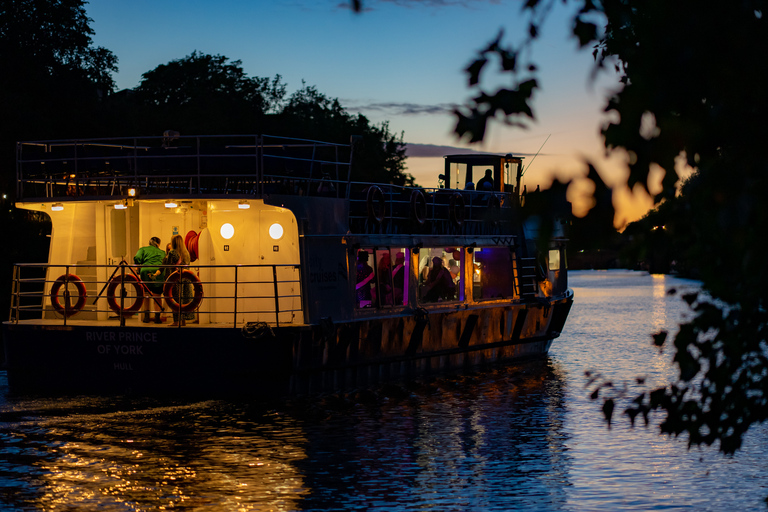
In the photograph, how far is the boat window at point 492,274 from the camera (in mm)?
23969

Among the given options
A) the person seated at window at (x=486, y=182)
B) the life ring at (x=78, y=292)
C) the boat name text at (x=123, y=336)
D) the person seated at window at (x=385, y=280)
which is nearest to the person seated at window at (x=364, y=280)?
the person seated at window at (x=385, y=280)

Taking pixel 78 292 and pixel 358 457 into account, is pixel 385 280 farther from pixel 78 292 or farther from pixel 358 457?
pixel 358 457

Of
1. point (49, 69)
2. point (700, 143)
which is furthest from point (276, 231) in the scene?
point (49, 69)

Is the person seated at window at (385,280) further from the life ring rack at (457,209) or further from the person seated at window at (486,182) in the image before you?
the person seated at window at (486,182)

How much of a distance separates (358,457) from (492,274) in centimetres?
1125

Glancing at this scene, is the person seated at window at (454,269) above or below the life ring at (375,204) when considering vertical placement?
below

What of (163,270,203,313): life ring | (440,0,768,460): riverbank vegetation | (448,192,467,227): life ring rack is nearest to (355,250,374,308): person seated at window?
(163,270,203,313): life ring

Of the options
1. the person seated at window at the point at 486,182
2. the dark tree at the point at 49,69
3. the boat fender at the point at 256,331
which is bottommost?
the boat fender at the point at 256,331

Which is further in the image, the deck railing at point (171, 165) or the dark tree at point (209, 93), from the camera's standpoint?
the dark tree at point (209, 93)

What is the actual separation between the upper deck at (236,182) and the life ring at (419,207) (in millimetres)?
20

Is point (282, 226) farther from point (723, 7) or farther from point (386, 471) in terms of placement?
point (723, 7)

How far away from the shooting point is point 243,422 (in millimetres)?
15984

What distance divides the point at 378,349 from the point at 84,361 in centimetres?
524

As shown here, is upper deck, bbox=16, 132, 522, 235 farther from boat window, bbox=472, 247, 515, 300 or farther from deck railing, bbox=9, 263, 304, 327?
deck railing, bbox=9, 263, 304, 327
